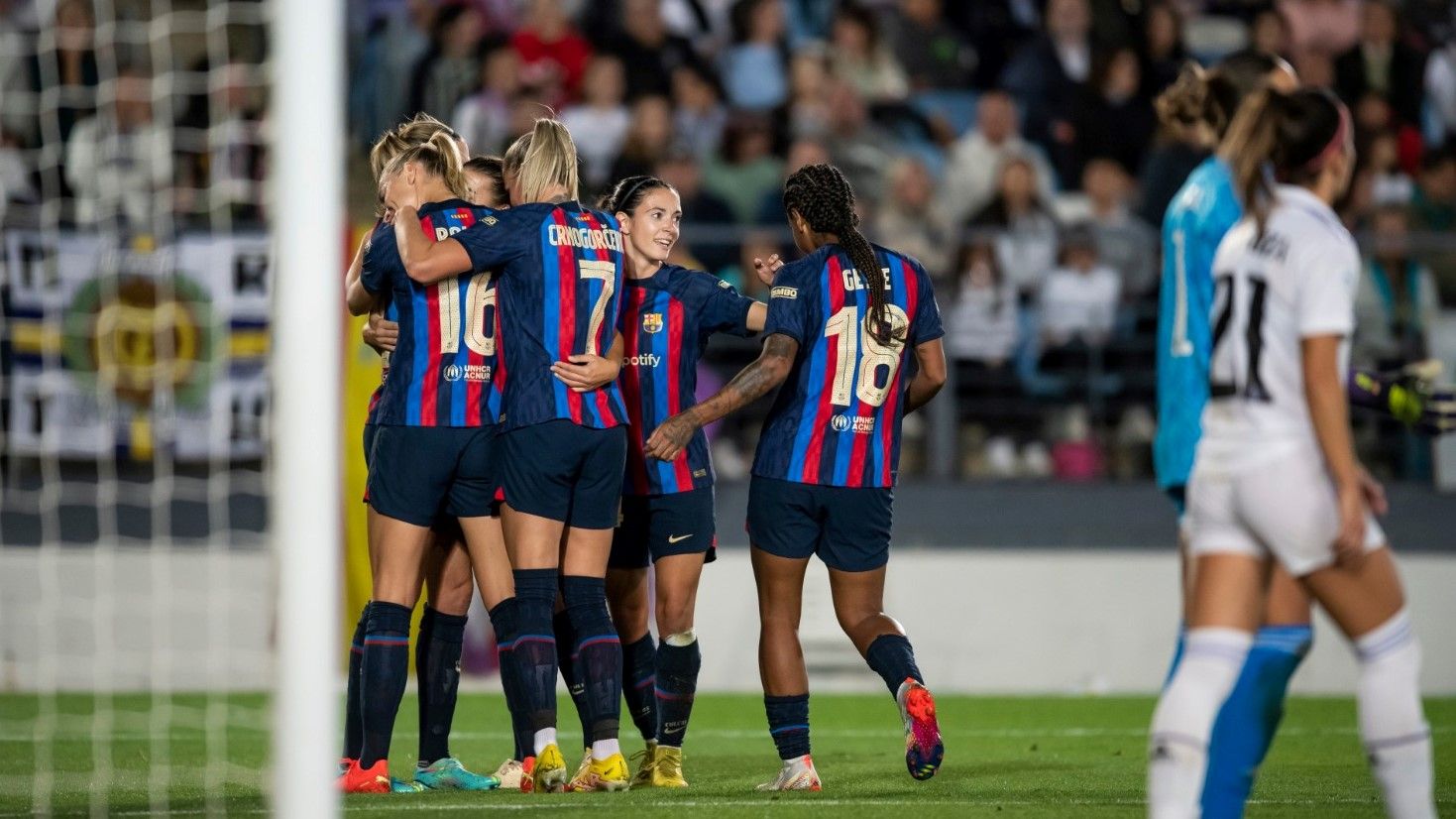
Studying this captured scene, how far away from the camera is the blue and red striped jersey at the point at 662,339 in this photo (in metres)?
6.42

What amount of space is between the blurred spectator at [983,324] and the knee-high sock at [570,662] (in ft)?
18.3

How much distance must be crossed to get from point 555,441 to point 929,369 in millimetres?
1415

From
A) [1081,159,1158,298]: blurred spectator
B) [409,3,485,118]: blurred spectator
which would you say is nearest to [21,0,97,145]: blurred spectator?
[409,3,485,118]: blurred spectator

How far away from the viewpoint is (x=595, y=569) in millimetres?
6023

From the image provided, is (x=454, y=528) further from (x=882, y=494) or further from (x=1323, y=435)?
(x=1323, y=435)

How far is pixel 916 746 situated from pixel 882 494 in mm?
897

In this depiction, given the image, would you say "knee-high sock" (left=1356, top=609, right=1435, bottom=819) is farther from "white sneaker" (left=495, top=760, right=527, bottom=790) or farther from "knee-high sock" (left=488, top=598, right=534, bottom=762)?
"white sneaker" (left=495, top=760, right=527, bottom=790)

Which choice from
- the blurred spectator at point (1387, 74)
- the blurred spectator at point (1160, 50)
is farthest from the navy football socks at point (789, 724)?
the blurred spectator at point (1387, 74)

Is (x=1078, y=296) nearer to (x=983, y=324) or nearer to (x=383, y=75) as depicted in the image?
(x=983, y=324)

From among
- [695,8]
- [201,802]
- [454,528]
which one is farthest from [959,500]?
[201,802]

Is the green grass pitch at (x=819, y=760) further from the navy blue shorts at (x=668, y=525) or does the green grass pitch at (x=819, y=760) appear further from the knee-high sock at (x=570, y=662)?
the navy blue shorts at (x=668, y=525)

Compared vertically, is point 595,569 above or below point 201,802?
above

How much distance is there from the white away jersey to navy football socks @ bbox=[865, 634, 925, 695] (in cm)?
209

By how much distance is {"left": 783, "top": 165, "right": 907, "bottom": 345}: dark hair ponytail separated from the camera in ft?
20.4
